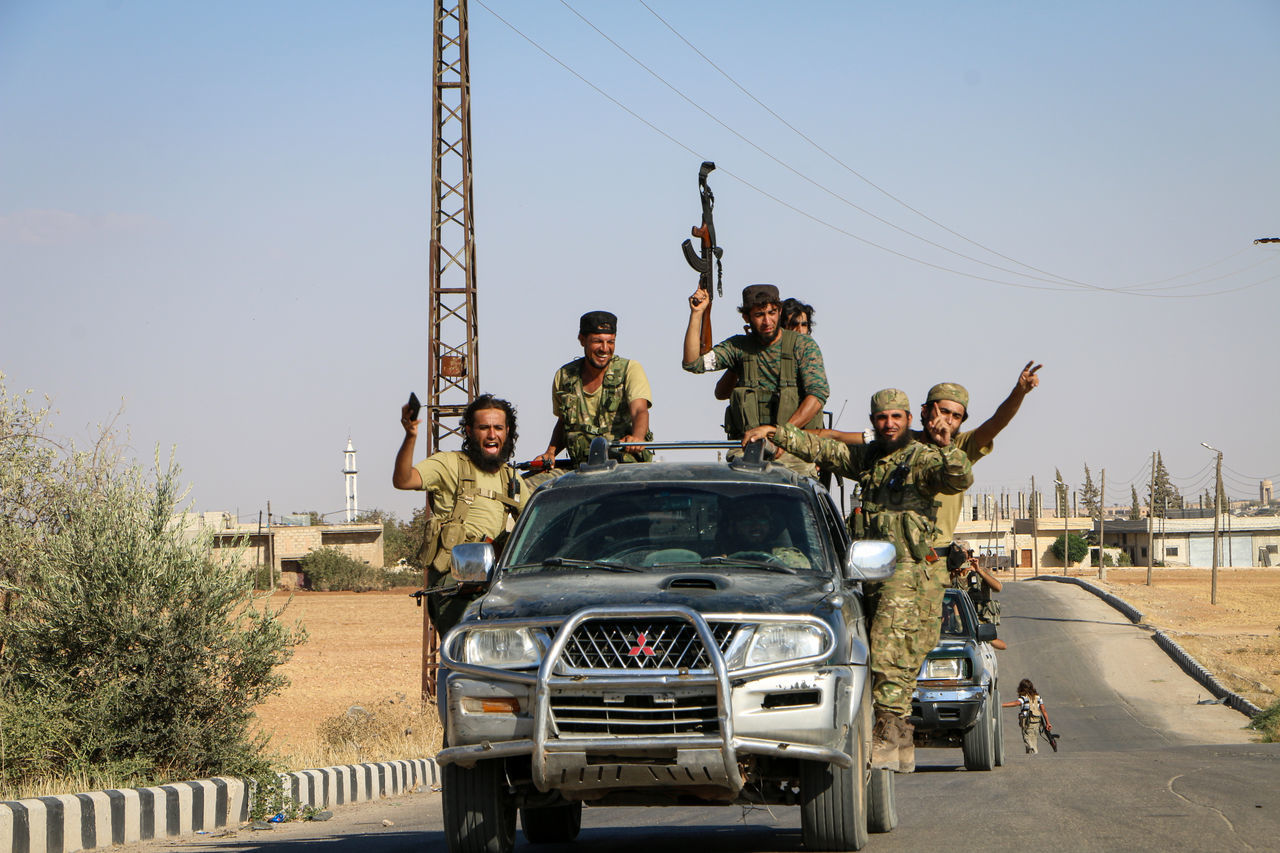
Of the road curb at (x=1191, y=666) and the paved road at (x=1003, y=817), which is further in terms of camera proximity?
the road curb at (x=1191, y=666)

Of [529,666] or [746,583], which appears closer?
[529,666]

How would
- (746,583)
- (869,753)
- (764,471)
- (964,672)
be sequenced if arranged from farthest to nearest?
(964,672), (764,471), (869,753), (746,583)

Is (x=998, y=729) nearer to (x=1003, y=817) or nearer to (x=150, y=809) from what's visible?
(x=1003, y=817)

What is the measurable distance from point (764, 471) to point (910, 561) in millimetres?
964

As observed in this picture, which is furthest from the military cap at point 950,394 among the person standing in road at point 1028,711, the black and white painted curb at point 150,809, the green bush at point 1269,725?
the green bush at point 1269,725

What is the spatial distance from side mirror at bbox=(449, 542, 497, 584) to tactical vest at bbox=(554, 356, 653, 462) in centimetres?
281

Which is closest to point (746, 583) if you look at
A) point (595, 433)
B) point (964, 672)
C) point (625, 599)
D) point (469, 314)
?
point (625, 599)

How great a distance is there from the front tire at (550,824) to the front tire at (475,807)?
1.43 m

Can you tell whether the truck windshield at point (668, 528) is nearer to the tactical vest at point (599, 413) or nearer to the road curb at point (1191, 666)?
the tactical vest at point (599, 413)

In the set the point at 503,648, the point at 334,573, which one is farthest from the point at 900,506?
the point at 334,573

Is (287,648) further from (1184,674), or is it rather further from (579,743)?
(1184,674)

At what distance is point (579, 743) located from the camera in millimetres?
5711

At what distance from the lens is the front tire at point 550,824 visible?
25.7 feet

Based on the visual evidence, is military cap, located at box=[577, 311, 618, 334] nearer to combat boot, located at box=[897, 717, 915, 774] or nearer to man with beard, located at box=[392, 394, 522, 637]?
man with beard, located at box=[392, 394, 522, 637]
